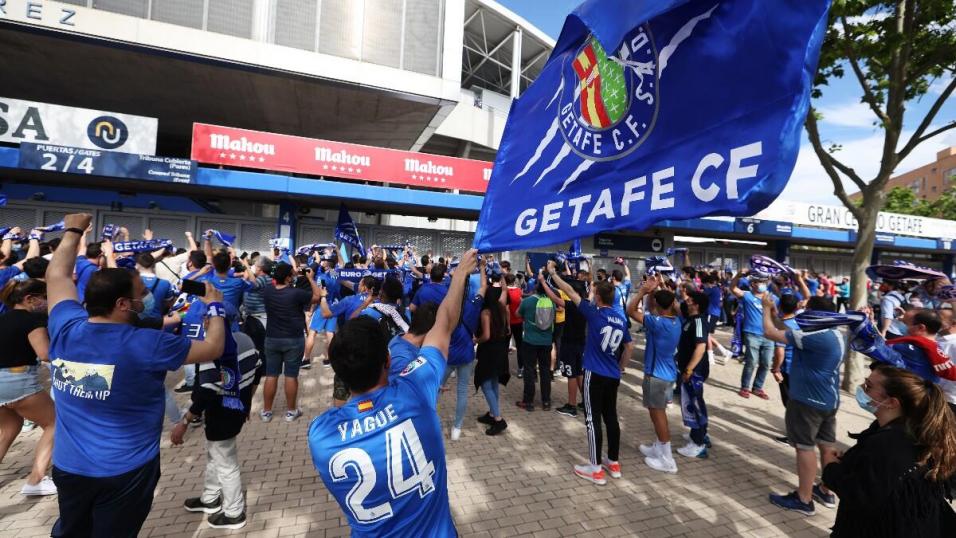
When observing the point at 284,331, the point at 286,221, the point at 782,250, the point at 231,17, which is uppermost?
the point at 231,17

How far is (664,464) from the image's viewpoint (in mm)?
4930

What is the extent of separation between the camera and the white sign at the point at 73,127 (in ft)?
42.2

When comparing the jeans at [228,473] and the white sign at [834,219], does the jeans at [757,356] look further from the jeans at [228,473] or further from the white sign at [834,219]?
the white sign at [834,219]

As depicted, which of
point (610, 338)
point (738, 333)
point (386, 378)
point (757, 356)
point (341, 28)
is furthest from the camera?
point (341, 28)

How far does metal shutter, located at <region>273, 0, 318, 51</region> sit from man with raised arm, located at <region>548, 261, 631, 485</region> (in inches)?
663

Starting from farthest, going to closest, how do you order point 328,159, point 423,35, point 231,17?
point 423,35 → point 328,159 → point 231,17

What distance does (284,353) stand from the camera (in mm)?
5805

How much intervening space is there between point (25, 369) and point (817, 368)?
25.0 ft

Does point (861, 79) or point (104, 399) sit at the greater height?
point (861, 79)

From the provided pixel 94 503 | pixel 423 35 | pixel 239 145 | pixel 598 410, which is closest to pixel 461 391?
pixel 598 410

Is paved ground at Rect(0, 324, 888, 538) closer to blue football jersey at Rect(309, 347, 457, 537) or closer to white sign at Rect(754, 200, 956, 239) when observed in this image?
blue football jersey at Rect(309, 347, 457, 537)

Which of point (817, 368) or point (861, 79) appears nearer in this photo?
point (817, 368)

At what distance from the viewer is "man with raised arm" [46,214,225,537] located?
2.30 meters

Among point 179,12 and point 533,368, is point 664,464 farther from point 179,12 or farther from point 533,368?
point 179,12
